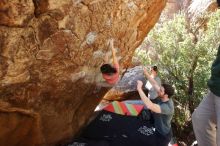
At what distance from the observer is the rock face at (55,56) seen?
3.80 metres

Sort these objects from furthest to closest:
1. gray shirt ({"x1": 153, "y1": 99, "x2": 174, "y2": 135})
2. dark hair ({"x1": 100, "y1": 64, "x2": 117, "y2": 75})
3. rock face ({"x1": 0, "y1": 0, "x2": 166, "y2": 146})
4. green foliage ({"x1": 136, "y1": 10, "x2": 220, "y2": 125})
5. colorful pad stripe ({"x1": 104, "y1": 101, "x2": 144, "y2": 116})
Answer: green foliage ({"x1": 136, "y1": 10, "x2": 220, "y2": 125}) → colorful pad stripe ({"x1": 104, "y1": 101, "x2": 144, "y2": 116}) → gray shirt ({"x1": 153, "y1": 99, "x2": 174, "y2": 135}) → dark hair ({"x1": 100, "y1": 64, "x2": 117, "y2": 75}) → rock face ({"x1": 0, "y1": 0, "x2": 166, "y2": 146})

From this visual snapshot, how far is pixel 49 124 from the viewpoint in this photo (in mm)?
4965

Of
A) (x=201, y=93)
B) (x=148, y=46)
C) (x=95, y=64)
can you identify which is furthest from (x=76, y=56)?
(x=148, y=46)

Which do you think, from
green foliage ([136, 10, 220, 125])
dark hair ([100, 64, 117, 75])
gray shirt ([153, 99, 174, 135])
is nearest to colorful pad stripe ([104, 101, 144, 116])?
gray shirt ([153, 99, 174, 135])

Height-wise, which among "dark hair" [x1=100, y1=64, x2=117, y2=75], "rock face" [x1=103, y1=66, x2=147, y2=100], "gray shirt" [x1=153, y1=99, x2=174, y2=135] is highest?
"dark hair" [x1=100, y1=64, x2=117, y2=75]

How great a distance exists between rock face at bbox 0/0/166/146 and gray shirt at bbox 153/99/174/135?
0.84 metres

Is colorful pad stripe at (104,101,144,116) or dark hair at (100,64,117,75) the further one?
colorful pad stripe at (104,101,144,116)

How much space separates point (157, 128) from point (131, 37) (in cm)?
124

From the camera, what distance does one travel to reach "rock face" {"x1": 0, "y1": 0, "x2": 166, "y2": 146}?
3799 millimetres

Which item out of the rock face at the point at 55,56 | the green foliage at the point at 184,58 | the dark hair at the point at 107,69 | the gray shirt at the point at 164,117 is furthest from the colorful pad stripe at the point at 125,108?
the green foliage at the point at 184,58

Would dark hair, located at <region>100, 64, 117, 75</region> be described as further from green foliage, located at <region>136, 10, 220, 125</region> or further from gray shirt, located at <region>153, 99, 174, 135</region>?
green foliage, located at <region>136, 10, 220, 125</region>

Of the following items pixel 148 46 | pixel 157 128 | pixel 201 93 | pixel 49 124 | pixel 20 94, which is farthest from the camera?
pixel 148 46

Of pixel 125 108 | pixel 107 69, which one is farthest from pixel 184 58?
pixel 107 69

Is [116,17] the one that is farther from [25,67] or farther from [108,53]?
[25,67]
